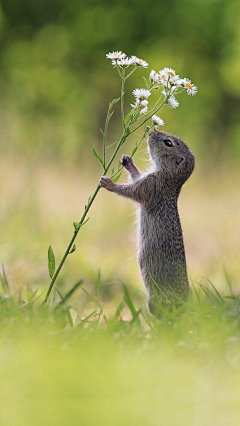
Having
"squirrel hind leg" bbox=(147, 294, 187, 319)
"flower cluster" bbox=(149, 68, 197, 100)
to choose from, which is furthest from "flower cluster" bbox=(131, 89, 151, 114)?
"squirrel hind leg" bbox=(147, 294, 187, 319)

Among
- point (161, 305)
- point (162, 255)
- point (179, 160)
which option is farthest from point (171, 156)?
point (161, 305)

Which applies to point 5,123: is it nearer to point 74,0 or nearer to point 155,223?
point 74,0

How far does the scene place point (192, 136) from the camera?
8.61 metres

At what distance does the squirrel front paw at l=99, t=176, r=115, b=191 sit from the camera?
3.17m

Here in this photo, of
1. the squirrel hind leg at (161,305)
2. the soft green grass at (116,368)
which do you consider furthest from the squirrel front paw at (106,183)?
the soft green grass at (116,368)

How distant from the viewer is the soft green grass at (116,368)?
148cm

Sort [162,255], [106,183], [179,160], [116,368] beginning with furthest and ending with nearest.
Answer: [179,160] < [162,255] < [106,183] < [116,368]

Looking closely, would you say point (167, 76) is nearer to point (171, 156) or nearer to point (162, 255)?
point (171, 156)

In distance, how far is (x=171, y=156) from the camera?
3.56 meters

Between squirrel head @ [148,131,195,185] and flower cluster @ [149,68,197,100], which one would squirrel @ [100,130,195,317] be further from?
flower cluster @ [149,68,197,100]

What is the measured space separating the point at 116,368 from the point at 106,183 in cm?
160

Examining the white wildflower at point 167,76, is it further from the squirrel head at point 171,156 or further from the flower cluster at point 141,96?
the squirrel head at point 171,156

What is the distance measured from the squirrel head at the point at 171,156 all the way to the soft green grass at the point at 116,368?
4.09ft

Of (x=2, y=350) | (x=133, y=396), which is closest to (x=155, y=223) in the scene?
(x=2, y=350)
